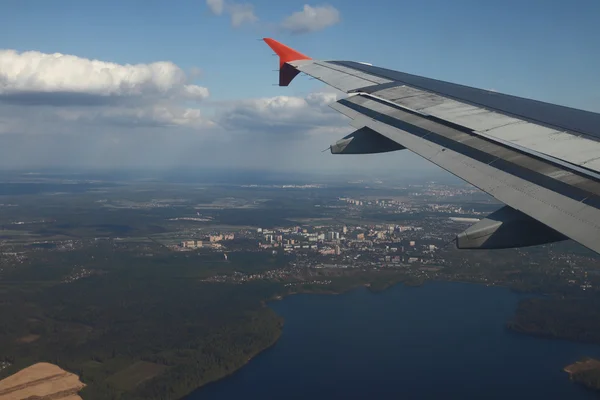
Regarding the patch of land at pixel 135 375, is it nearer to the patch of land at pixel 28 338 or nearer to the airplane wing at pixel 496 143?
the patch of land at pixel 28 338

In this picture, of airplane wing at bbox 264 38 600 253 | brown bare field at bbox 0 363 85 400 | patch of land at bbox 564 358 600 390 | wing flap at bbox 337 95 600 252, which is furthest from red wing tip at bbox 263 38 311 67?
patch of land at bbox 564 358 600 390

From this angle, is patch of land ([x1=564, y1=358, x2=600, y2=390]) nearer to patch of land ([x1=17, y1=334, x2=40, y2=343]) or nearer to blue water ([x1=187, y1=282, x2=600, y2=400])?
blue water ([x1=187, y1=282, x2=600, y2=400])

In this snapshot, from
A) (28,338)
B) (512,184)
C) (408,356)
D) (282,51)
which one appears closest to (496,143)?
(512,184)

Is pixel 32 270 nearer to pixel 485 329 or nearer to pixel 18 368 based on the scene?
pixel 18 368

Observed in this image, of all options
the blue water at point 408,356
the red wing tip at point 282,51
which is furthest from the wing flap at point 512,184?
Answer: the blue water at point 408,356

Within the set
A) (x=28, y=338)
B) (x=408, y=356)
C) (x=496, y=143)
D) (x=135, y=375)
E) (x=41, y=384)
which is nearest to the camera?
(x=496, y=143)

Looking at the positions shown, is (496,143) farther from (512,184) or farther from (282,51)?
(282,51)
